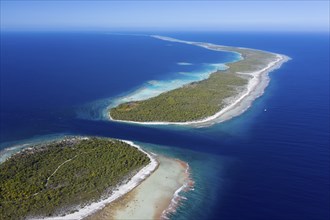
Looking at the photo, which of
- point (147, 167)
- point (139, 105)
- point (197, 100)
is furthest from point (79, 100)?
point (147, 167)

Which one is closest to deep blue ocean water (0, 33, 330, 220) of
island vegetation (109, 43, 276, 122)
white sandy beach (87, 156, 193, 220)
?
white sandy beach (87, 156, 193, 220)

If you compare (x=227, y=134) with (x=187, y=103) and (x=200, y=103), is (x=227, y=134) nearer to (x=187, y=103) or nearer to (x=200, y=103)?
(x=200, y=103)

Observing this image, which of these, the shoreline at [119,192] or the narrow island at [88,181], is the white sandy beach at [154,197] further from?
the shoreline at [119,192]

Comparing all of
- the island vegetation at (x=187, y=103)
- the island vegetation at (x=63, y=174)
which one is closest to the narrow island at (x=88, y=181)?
the island vegetation at (x=63, y=174)

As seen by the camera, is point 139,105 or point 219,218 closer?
point 219,218

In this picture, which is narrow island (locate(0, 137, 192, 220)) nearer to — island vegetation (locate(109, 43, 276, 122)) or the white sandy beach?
the white sandy beach

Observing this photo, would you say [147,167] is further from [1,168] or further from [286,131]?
[286,131]
